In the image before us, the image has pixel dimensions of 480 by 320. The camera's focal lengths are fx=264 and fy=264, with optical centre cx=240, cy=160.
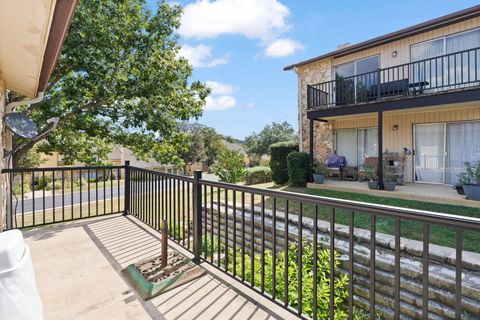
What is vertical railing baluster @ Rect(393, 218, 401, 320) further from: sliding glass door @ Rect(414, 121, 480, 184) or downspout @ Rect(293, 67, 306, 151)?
downspout @ Rect(293, 67, 306, 151)

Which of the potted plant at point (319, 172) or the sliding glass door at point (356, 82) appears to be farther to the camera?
the potted plant at point (319, 172)

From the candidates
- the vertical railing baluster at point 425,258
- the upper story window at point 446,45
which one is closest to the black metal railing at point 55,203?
the vertical railing baluster at point 425,258

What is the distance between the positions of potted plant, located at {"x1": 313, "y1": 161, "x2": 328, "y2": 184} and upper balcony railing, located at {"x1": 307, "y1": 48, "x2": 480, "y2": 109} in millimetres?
2234

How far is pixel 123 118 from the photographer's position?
275 inches

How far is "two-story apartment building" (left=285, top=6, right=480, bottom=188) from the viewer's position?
24.4 feet

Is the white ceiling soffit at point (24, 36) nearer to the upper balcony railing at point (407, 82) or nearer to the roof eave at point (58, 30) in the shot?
the roof eave at point (58, 30)

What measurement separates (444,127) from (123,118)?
9454 mm

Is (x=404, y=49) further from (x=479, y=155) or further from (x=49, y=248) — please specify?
(x=49, y=248)

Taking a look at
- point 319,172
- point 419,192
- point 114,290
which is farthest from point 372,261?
point 319,172

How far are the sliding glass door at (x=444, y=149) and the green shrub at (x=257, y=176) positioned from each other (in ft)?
20.8

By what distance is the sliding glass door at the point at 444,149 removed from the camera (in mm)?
7762

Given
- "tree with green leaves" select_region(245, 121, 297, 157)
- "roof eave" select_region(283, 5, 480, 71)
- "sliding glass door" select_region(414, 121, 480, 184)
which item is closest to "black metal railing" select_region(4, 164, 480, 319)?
"sliding glass door" select_region(414, 121, 480, 184)

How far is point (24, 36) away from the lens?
213 centimetres

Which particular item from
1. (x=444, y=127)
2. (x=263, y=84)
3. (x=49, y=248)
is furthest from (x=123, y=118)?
(x=263, y=84)
